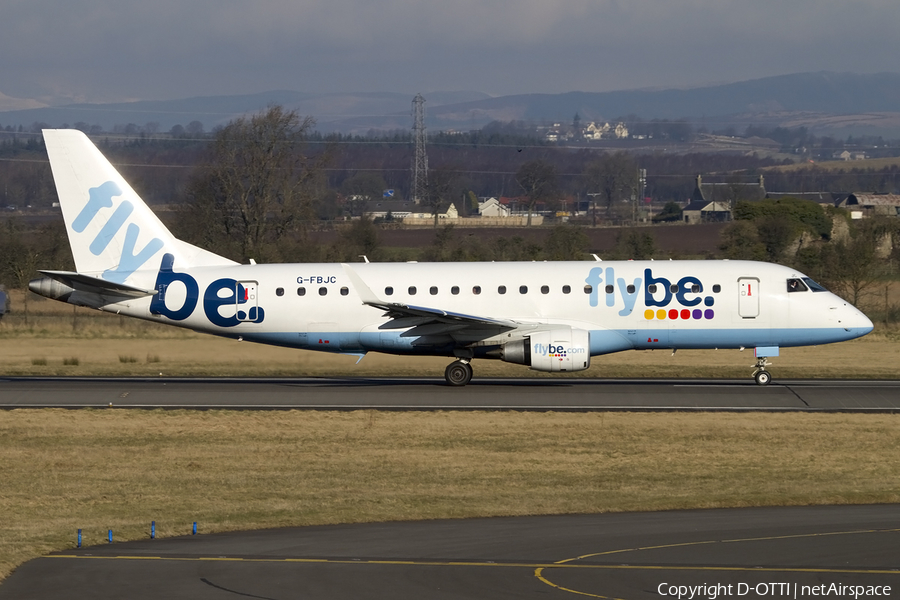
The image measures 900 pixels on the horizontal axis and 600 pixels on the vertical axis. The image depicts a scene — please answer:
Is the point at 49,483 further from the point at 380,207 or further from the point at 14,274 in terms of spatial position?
the point at 380,207

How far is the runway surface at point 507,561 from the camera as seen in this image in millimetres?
13352

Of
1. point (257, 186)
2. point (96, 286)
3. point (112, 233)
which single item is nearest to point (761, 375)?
point (96, 286)

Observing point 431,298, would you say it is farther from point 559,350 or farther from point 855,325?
point 855,325

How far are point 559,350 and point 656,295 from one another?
3.73 m

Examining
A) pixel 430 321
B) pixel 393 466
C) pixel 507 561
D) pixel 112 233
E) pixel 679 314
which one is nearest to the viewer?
pixel 507 561

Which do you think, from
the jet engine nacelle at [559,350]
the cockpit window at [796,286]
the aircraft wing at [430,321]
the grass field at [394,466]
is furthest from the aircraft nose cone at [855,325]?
the aircraft wing at [430,321]

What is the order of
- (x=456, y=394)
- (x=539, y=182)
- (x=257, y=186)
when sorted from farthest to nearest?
(x=539, y=182)
(x=257, y=186)
(x=456, y=394)

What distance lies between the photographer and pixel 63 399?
108 ft

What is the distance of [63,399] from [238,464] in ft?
36.8

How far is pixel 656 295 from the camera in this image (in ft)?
114

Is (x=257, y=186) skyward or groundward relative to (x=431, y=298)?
skyward

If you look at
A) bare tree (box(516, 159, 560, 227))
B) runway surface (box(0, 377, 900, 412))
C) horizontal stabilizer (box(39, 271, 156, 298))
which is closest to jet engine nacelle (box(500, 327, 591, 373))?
runway surface (box(0, 377, 900, 412))

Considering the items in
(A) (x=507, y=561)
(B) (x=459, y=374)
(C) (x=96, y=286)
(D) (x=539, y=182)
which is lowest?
(A) (x=507, y=561)

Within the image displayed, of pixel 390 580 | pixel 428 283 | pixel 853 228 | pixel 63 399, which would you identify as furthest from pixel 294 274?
pixel 853 228
